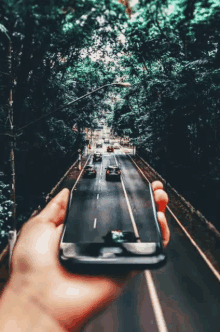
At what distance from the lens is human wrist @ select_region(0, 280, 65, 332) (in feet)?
7.30

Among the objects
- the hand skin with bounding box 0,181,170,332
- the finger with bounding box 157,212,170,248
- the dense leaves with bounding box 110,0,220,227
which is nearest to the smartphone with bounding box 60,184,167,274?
the hand skin with bounding box 0,181,170,332

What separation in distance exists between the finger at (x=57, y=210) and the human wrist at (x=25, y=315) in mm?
557

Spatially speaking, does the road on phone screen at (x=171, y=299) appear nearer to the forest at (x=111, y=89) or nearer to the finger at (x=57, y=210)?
the finger at (x=57, y=210)

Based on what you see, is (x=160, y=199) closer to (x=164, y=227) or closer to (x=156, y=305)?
(x=164, y=227)

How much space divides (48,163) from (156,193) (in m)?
24.6

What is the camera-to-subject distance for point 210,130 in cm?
2259

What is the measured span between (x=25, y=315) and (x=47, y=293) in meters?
0.22

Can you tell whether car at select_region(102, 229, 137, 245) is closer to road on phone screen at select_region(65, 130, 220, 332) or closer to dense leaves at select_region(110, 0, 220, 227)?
road on phone screen at select_region(65, 130, 220, 332)

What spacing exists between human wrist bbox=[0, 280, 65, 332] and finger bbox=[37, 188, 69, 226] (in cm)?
56

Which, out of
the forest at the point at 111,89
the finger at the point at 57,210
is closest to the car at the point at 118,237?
the finger at the point at 57,210

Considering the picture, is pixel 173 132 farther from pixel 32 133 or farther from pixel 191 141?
pixel 32 133

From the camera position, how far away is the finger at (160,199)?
2721 millimetres

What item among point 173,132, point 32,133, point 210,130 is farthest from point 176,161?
point 32,133

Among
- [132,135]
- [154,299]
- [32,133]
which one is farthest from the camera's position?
[132,135]
